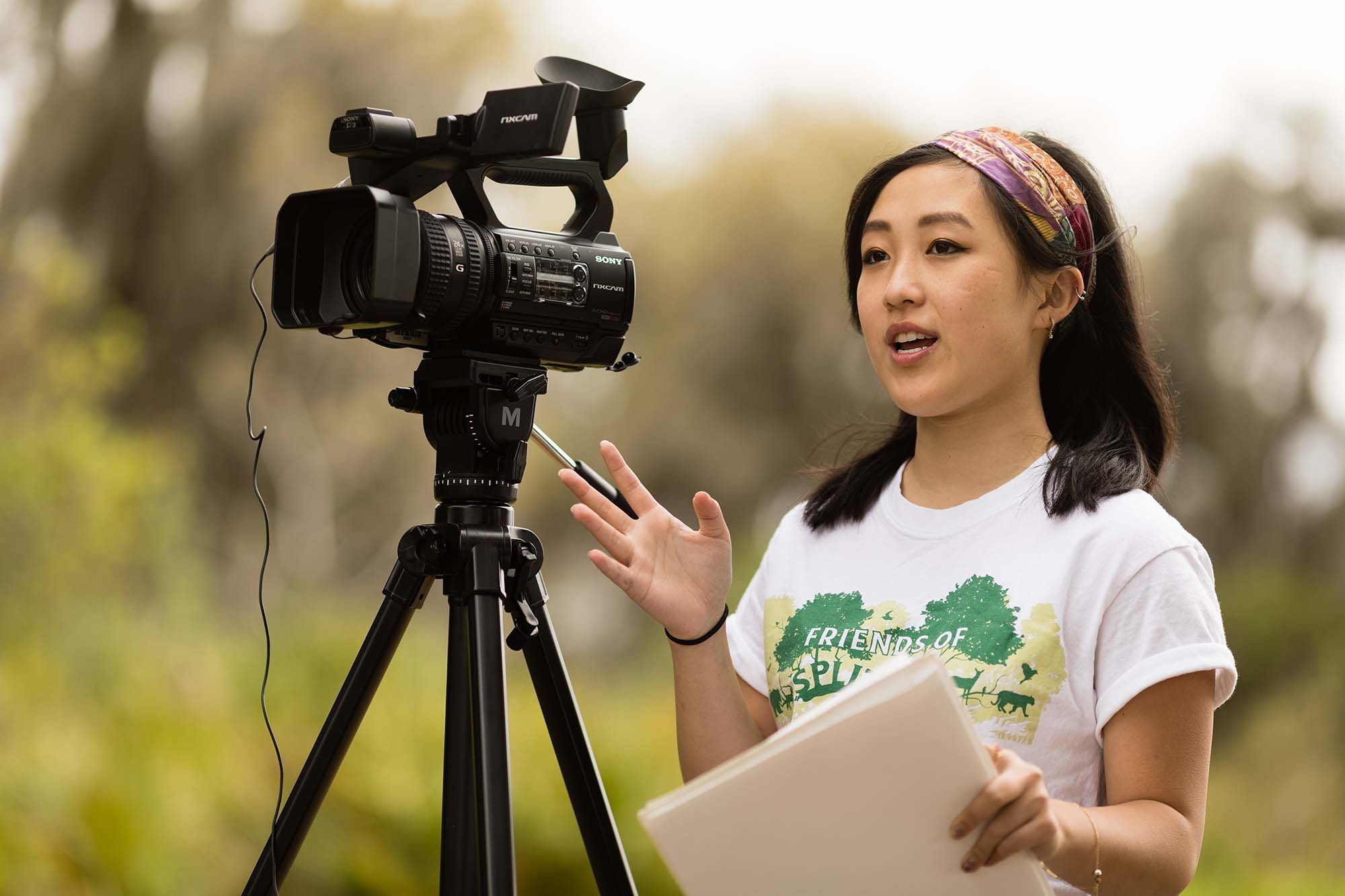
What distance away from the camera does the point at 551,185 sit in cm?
152

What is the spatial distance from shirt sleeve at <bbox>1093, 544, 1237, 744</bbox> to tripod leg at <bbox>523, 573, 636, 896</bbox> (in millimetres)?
563

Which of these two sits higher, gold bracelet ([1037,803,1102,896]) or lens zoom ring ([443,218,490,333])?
lens zoom ring ([443,218,490,333])

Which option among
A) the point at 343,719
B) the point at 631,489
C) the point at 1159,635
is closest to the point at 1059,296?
the point at 1159,635

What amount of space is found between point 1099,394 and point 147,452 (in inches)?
181

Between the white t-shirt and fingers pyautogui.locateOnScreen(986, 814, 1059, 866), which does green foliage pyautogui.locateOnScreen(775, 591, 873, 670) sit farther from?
fingers pyautogui.locateOnScreen(986, 814, 1059, 866)

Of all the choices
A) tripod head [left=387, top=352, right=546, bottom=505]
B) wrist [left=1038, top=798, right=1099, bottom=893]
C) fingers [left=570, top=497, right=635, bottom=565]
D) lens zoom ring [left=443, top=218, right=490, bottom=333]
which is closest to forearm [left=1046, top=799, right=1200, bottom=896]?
wrist [left=1038, top=798, right=1099, bottom=893]

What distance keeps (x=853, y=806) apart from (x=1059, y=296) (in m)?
0.68

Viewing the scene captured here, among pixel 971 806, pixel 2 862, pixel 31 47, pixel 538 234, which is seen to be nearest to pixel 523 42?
pixel 31 47

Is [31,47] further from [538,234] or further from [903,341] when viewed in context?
[903,341]

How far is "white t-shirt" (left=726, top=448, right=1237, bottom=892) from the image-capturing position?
3.93ft

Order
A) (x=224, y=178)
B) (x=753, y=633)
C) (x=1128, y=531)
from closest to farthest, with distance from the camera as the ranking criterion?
(x=1128, y=531), (x=753, y=633), (x=224, y=178)

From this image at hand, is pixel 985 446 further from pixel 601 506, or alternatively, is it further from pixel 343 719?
pixel 343 719

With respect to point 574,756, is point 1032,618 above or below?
above

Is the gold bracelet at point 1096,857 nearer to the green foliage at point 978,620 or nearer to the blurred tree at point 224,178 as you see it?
the green foliage at point 978,620
